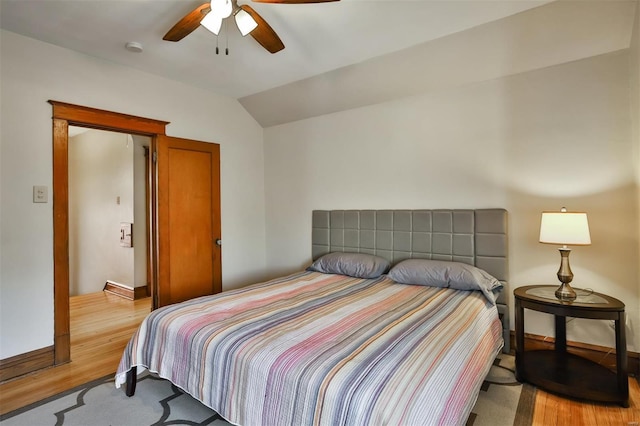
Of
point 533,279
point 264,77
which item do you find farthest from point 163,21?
point 533,279

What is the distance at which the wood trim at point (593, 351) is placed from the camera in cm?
233

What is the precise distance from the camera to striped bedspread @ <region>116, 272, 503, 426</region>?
1.27 metres

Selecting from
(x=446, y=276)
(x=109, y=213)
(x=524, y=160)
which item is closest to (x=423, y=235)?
(x=446, y=276)

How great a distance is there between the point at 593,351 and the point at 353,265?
1969 mm

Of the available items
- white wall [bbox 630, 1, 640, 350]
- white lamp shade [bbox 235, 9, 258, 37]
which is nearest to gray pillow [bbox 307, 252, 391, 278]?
white wall [bbox 630, 1, 640, 350]

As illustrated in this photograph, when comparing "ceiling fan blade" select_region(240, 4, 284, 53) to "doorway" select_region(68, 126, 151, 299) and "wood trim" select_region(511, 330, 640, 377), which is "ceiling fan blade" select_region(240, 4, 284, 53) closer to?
"wood trim" select_region(511, 330, 640, 377)

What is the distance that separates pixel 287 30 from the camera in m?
2.52

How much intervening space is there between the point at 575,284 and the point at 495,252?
59 cm

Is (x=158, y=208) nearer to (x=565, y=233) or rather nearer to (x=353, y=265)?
(x=353, y=265)

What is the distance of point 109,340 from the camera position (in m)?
3.20

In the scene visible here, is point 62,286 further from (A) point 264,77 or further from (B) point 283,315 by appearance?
(A) point 264,77

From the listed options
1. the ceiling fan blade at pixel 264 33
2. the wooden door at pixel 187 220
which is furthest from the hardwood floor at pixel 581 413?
the wooden door at pixel 187 220

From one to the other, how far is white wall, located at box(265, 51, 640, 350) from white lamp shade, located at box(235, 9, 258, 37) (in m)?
1.84

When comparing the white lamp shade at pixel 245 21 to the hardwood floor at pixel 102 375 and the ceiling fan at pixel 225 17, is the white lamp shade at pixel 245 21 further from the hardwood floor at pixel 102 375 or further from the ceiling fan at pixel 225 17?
the hardwood floor at pixel 102 375
